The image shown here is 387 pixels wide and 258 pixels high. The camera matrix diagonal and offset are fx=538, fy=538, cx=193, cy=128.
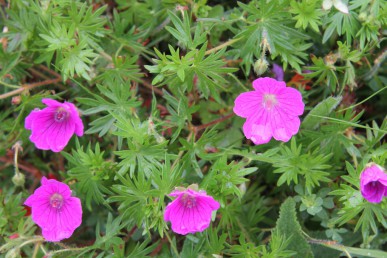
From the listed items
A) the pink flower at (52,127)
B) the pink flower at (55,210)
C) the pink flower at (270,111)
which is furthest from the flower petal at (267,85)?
the pink flower at (55,210)

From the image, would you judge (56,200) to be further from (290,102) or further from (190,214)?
(290,102)

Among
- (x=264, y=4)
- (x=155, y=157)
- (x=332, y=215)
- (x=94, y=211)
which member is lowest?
(x=94, y=211)

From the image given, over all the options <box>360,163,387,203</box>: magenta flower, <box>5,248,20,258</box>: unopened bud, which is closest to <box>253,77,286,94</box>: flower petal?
<box>360,163,387,203</box>: magenta flower

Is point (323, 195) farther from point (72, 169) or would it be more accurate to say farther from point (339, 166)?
point (72, 169)

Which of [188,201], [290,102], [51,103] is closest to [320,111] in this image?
[290,102]

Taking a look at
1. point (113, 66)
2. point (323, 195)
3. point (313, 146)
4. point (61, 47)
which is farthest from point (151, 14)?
point (323, 195)

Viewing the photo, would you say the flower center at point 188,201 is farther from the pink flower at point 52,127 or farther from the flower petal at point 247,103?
the pink flower at point 52,127

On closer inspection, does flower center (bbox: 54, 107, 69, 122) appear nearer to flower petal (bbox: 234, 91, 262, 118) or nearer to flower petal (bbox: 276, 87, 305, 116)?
flower petal (bbox: 234, 91, 262, 118)
